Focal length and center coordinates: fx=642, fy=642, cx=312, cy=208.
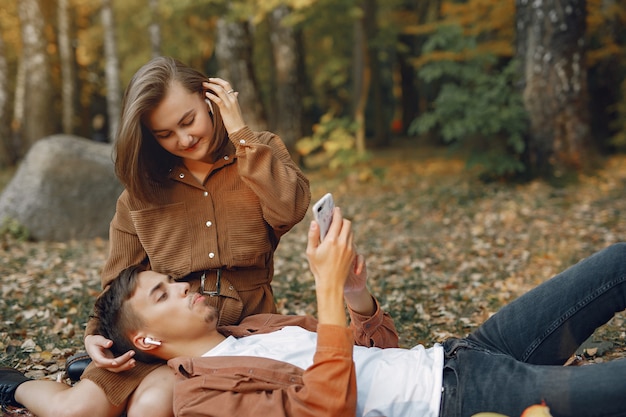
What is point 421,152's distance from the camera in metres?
17.1

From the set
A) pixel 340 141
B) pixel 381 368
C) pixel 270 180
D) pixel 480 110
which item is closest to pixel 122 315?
pixel 270 180

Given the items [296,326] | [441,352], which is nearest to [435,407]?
[441,352]

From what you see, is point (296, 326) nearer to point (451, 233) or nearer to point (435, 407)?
point (435, 407)

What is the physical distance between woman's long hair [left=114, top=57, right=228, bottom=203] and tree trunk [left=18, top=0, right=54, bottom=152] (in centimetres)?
1361

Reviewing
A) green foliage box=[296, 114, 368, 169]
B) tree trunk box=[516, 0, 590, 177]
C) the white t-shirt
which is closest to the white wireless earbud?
the white t-shirt

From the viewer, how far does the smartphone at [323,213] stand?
7.76 ft

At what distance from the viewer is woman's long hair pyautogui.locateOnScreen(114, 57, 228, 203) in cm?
299

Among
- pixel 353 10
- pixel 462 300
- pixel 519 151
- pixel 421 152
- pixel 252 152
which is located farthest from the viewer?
pixel 421 152

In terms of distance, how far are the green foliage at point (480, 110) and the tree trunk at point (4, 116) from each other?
1080cm

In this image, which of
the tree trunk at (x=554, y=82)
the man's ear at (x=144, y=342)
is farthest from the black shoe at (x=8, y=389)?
the tree trunk at (x=554, y=82)

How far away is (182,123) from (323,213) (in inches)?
41.2

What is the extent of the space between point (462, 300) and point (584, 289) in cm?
253

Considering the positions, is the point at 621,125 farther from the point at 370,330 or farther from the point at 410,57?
the point at 410,57

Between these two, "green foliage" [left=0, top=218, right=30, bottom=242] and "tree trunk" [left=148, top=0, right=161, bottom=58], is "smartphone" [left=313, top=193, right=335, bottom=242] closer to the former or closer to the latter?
"green foliage" [left=0, top=218, right=30, bottom=242]
